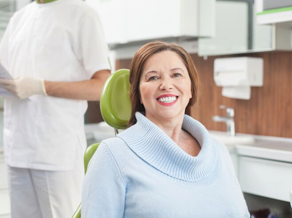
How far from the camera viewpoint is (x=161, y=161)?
1.29 meters

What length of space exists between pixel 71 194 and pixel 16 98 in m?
0.48

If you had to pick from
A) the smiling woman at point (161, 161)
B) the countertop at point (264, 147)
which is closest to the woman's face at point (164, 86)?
the smiling woman at point (161, 161)

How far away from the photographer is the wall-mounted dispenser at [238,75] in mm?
2928

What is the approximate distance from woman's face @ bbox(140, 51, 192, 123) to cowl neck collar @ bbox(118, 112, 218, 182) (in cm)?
5

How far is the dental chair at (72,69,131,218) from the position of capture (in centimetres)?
150

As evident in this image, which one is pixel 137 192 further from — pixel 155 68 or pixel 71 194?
pixel 71 194

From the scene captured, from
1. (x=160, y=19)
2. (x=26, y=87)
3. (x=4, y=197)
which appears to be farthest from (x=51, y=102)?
(x=160, y=19)

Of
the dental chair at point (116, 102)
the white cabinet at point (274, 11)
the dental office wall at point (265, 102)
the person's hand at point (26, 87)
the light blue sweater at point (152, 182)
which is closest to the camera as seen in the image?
the light blue sweater at point (152, 182)

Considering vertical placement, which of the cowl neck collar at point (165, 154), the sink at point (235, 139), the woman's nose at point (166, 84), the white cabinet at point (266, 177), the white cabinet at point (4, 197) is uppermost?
the woman's nose at point (166, 84)

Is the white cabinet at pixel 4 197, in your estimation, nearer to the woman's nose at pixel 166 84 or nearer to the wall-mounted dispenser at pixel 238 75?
the wall-mounted dispenser at pixel 238 75

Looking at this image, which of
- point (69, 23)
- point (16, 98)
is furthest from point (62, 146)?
point (69, 23)

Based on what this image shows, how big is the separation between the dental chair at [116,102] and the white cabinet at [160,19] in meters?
1.59

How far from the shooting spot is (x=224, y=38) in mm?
2939

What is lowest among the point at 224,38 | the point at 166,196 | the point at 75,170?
the point at 75,170
